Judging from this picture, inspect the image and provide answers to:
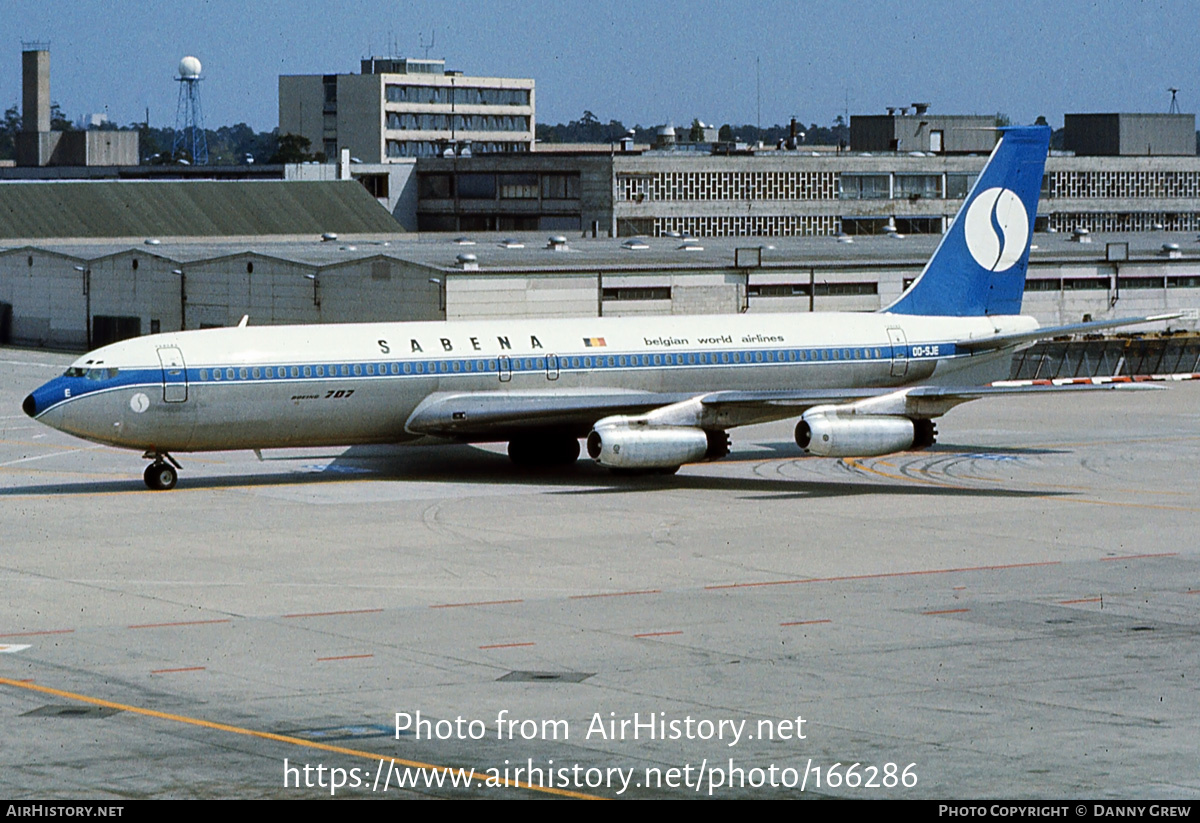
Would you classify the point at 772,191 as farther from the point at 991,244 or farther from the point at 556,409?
the point at 556,409

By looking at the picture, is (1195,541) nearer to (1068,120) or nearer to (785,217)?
(785,217)

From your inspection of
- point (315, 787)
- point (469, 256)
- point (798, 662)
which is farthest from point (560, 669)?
point (469, 256)

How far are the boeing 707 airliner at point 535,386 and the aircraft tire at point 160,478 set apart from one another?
42mm

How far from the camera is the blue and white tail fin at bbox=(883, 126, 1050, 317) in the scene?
5925cm

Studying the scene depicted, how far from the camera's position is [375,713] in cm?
2503

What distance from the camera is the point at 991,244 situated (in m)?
60.1

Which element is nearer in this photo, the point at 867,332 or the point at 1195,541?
the point at 1195,541

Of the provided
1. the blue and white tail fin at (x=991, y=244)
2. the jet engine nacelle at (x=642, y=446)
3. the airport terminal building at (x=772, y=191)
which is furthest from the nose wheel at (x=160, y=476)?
the airport terminal building at (x=772, y=191)

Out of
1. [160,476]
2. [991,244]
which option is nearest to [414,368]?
[160,476]

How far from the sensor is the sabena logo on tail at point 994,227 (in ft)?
196

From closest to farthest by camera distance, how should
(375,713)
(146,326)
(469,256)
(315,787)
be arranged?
(315,787) < (375,713) < (469,256) < (146,326)

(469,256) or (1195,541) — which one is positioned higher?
(469,256)

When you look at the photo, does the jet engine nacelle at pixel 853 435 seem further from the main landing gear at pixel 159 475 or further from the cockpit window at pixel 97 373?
the cockpit window at pixel 97 373

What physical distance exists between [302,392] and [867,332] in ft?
61.9
